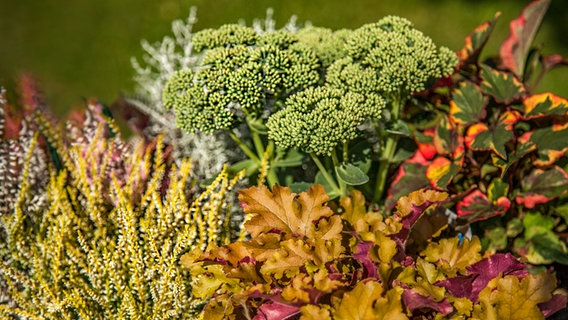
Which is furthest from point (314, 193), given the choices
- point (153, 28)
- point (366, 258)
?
point (153, 28)

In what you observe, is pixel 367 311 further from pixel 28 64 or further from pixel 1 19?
pixel 1 19

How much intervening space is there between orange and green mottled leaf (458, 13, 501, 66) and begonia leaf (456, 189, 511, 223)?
0.36 m

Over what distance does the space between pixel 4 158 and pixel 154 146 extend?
0.37 m

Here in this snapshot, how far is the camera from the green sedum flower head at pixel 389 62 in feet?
4.54

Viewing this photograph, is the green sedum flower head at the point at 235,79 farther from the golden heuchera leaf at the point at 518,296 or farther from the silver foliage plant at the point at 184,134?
the golden heuchera leaf at the point at 518,296

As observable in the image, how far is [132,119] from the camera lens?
6.34 feet

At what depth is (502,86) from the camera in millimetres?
1536

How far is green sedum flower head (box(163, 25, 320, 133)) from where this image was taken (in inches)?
53.1

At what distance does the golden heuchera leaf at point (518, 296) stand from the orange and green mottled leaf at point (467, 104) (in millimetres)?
531

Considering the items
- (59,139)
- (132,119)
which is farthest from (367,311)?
(132,119)

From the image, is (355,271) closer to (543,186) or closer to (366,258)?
(366,258)

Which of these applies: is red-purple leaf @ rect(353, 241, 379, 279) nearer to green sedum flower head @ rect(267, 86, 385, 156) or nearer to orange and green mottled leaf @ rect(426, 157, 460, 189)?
green sedum flower head @ rect(267, 86, 385, 156)

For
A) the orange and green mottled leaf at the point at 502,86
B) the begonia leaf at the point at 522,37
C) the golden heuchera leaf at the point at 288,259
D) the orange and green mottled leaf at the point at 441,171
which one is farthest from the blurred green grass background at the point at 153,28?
the golden heuchera leaf at the point at 288,259

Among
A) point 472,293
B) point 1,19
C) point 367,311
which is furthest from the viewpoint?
point 1,19
